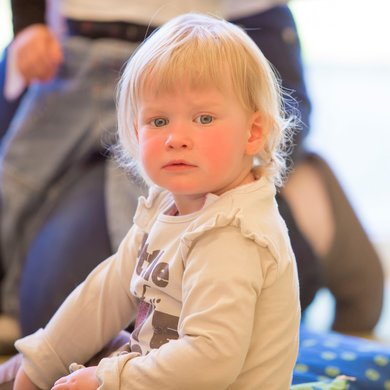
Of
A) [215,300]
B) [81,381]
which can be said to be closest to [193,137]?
[215,300]

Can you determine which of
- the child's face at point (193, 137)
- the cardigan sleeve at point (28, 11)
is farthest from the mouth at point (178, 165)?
the cardigan sleeve at point (28, 11)

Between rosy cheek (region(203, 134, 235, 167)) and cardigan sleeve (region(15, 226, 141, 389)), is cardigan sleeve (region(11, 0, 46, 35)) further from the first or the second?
rosy cheek (region(203, 134, 235, 167))

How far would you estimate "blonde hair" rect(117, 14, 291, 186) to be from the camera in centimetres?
79

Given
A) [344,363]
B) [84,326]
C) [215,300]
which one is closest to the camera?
[215,300]

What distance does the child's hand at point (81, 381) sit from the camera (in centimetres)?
81

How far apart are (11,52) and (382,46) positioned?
1389 millimetres

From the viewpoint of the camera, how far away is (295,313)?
82 cm

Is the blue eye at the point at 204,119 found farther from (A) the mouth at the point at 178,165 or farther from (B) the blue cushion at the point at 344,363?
(B) the blue cushion at the point at 344,363

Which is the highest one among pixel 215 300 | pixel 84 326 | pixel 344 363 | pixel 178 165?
pixel 178 165

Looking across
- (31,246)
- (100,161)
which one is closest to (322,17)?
(100,161)

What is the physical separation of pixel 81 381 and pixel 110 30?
2.85ft

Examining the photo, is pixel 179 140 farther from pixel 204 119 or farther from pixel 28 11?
pixel 28 11

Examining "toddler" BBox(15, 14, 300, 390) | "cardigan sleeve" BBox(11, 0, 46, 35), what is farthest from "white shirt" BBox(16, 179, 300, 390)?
"cardigan sleeve" BBox(11, 0, 46, 35)

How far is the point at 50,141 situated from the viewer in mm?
1527
